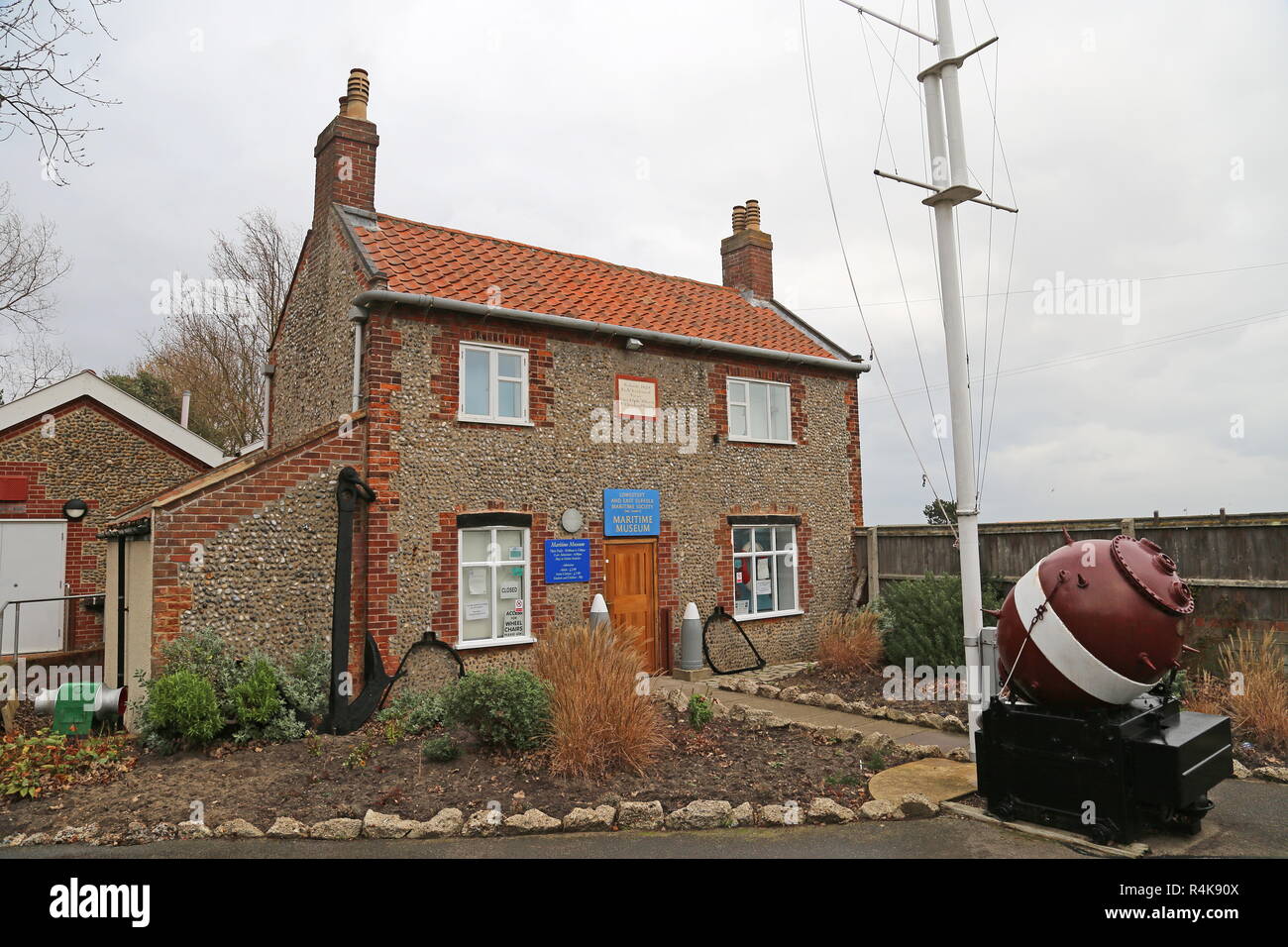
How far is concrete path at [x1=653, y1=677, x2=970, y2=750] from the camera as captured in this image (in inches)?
344

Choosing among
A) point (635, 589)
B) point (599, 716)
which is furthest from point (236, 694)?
point (635, 589)

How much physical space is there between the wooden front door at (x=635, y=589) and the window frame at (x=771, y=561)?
181cm

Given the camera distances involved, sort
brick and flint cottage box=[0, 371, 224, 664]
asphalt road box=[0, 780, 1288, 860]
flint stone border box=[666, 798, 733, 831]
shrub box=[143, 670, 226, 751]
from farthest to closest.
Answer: brick and flint cottage box=[0, 371, 224, 664] → shrub box=[143, 670, 226, 751] → flint stone border box=[666, 798, 733, 831] → asphalt road box=[0, 780, 1288, 860]

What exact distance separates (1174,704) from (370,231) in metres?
12.0

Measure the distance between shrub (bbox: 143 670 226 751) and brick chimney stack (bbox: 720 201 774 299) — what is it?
13.8 m

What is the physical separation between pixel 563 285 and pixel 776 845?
34.1ft

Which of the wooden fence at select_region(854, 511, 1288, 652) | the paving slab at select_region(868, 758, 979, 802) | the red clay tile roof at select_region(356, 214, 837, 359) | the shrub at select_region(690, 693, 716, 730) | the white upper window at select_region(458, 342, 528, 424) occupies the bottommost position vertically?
the paving slab at select_region(868, 758, 979, 802)

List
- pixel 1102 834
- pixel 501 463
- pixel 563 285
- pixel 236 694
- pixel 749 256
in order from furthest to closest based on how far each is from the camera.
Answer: pixel 749 256
pixel 563 285
pixel 501 463
pixel 236 694
pixel 1102 834

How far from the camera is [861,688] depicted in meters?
11.9

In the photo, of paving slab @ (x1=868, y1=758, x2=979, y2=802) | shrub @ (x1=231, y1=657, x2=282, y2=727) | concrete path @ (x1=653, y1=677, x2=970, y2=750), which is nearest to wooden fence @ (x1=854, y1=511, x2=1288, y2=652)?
concrete path @ (x1=653, y1=677, x2=970, y2=750)

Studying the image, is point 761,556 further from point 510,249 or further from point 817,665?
point 510,249

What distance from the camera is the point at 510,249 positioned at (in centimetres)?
1449

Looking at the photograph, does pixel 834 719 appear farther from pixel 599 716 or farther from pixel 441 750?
pixel 441 750

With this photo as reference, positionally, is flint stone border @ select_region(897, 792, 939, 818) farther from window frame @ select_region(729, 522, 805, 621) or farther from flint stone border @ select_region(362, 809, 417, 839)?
window frame @ select_region(729, 522, 805, 621)
